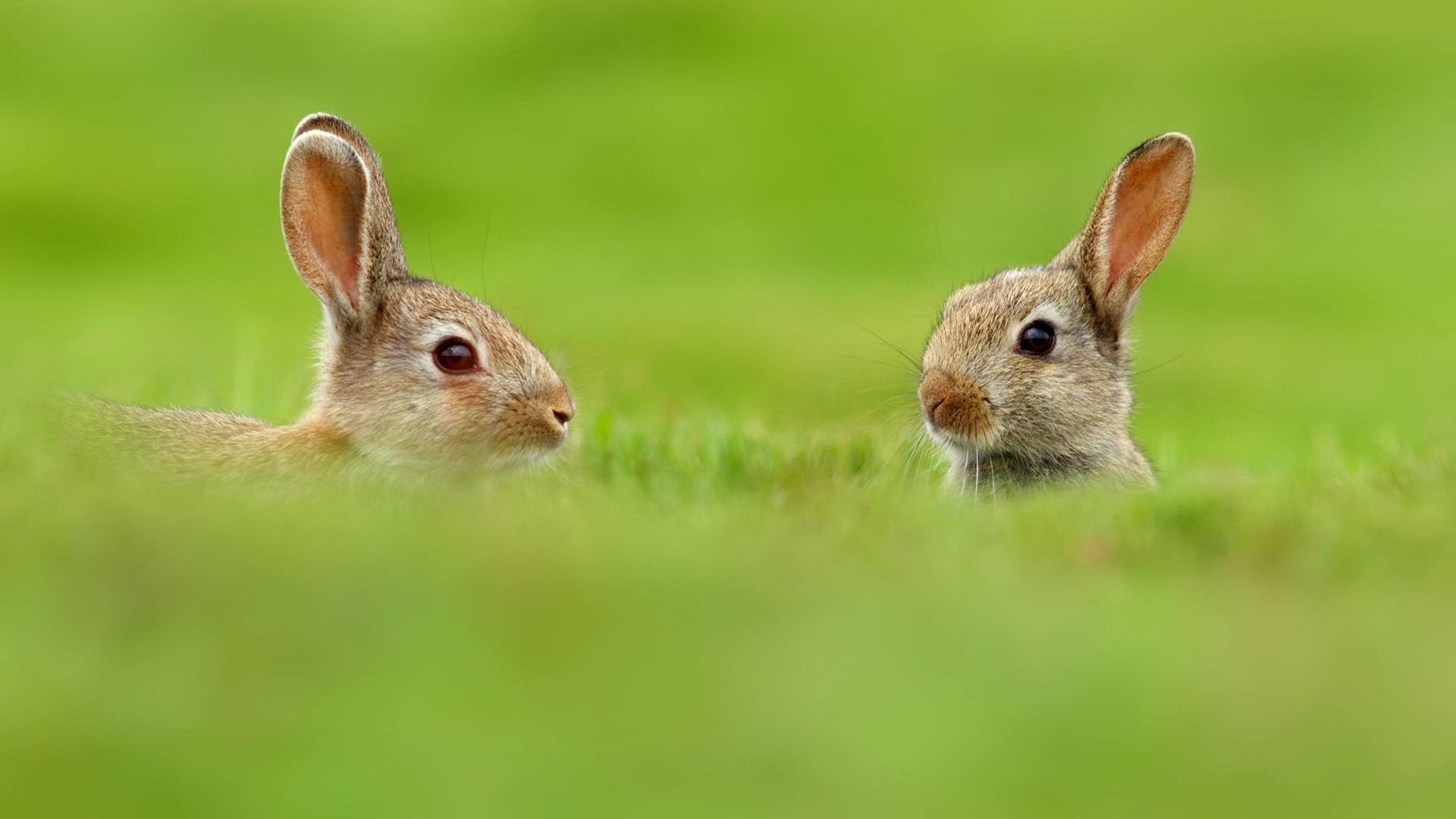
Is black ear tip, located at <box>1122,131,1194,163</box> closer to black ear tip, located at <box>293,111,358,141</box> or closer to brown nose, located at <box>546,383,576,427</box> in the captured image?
brown nose, located at <box>546,383,576,427</box>

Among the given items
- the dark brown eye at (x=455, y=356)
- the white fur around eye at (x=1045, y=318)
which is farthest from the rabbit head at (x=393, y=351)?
the white fur around eye at (x=1045, y=318)

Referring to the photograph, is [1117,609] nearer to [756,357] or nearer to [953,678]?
[953,678]

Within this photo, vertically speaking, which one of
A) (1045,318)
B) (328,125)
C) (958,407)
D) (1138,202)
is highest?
(1138,202)

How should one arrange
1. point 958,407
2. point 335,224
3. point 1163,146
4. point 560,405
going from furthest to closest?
point 1163,146 → point 958,407 → point 335,224 → point 560,405

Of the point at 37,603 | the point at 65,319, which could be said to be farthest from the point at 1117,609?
the point at 65,319

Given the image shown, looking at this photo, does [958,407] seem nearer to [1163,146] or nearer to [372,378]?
[1163,146]

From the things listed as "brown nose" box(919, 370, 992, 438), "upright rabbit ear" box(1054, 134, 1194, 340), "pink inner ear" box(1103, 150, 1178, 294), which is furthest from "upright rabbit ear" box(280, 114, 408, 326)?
"pink inner ear" box(1103, 150, 1178, 294)

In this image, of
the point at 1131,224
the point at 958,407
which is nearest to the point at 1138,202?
the point at 1131,224

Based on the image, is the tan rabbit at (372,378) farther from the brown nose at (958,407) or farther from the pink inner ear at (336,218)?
the brown nose at (958,407)
